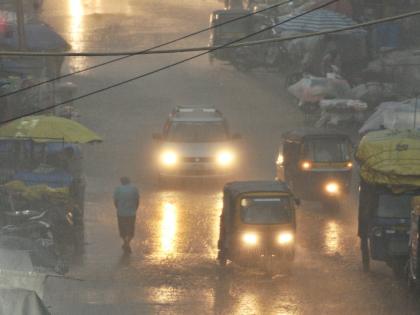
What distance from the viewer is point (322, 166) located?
2734cm

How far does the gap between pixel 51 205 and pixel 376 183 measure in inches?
239

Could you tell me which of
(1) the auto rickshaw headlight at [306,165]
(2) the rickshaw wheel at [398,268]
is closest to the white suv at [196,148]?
(1) the auto rickshaw headlight at [306,165]

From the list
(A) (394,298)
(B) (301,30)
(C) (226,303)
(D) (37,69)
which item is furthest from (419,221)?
(B) (301,30)

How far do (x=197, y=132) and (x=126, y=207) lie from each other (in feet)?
28.5

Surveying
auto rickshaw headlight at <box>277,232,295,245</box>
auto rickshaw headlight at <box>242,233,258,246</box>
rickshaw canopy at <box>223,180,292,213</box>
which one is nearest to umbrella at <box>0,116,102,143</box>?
rickshaw canopy at <box>223,180,292,213</box>

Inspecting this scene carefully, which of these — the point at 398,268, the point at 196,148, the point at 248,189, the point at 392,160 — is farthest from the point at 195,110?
the point at 398,268

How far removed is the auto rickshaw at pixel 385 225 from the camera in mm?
19875

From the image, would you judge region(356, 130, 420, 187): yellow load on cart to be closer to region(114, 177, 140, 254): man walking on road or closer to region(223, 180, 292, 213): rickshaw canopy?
region(223, 180, 292, 213): rickshaw canopy

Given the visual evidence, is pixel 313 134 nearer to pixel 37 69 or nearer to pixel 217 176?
pixel 217 176

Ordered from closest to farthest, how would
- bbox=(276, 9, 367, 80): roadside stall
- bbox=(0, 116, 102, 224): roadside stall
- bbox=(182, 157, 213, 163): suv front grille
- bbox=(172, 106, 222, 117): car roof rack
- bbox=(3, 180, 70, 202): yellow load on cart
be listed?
1. bbox=(3, 180, 70, 202): yellow load on cart
2. bbox=(0, 116, 102, 224): roadside stall
3. bbox=(182, 157, 213, 163): suv front grille
4. bbox=(172, 106, 222, 117): car roof rack
5. bbox=(276, 9, 367, 80): roadside stall

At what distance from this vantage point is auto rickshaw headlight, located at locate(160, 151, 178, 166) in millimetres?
30469

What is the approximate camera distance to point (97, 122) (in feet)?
131

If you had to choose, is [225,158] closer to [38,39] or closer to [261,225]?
[261,225]

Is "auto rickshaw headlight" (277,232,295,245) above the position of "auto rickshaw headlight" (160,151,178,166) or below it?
below
